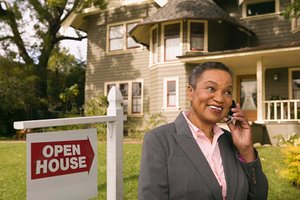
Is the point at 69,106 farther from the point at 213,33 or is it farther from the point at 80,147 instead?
the point at 80,147

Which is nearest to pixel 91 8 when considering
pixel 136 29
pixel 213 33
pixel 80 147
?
pixel 136 29

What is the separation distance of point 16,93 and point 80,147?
62.0ft

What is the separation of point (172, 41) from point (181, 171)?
14865 millimetres

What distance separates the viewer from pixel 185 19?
51.6 ft

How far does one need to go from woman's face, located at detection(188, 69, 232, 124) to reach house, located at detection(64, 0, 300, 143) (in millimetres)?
11678

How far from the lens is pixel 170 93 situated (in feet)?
54.0

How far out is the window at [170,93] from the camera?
16.3m

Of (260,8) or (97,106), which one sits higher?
(260,8)

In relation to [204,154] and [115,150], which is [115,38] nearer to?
[115,150]

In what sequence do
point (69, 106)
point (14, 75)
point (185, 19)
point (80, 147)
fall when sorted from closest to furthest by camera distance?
1. point (80, 147)
2. point (185, 19)
3. point (14, 75)
4. point (69, 106)

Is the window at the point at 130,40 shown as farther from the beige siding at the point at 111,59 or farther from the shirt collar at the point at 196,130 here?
the shirt collar at the point at 196,130

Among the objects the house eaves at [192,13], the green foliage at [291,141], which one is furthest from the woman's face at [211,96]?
the house eaves at [192,13]

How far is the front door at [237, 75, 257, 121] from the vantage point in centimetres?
1694

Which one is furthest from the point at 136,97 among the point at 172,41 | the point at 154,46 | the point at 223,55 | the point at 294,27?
the point at 294,27
